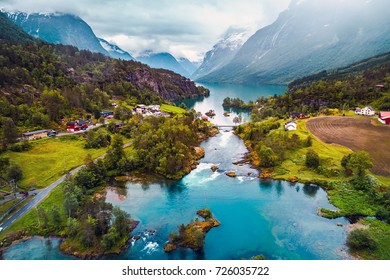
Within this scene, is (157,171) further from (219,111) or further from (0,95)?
(219,111)

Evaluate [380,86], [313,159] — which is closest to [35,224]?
[313,159]

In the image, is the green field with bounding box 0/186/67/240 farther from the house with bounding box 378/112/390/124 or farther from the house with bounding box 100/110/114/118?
the house with bounding box 378/112/390/124

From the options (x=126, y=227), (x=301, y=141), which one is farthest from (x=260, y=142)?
(x=126, y=227)

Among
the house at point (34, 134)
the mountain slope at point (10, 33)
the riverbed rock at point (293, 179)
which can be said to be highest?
the mountain slope at point (10, 33)

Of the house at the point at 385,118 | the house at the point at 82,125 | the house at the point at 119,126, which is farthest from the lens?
the house at the point at 119,126

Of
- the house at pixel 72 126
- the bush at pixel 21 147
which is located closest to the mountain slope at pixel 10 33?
the house at pixel 72 126

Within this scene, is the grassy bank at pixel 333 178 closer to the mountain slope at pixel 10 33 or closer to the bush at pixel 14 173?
the bush at pixel 14 173

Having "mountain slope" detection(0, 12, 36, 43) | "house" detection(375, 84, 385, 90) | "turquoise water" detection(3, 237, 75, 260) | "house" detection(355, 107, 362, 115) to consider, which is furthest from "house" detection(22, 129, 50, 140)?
"house" detection(375, 84, 385, 90)
